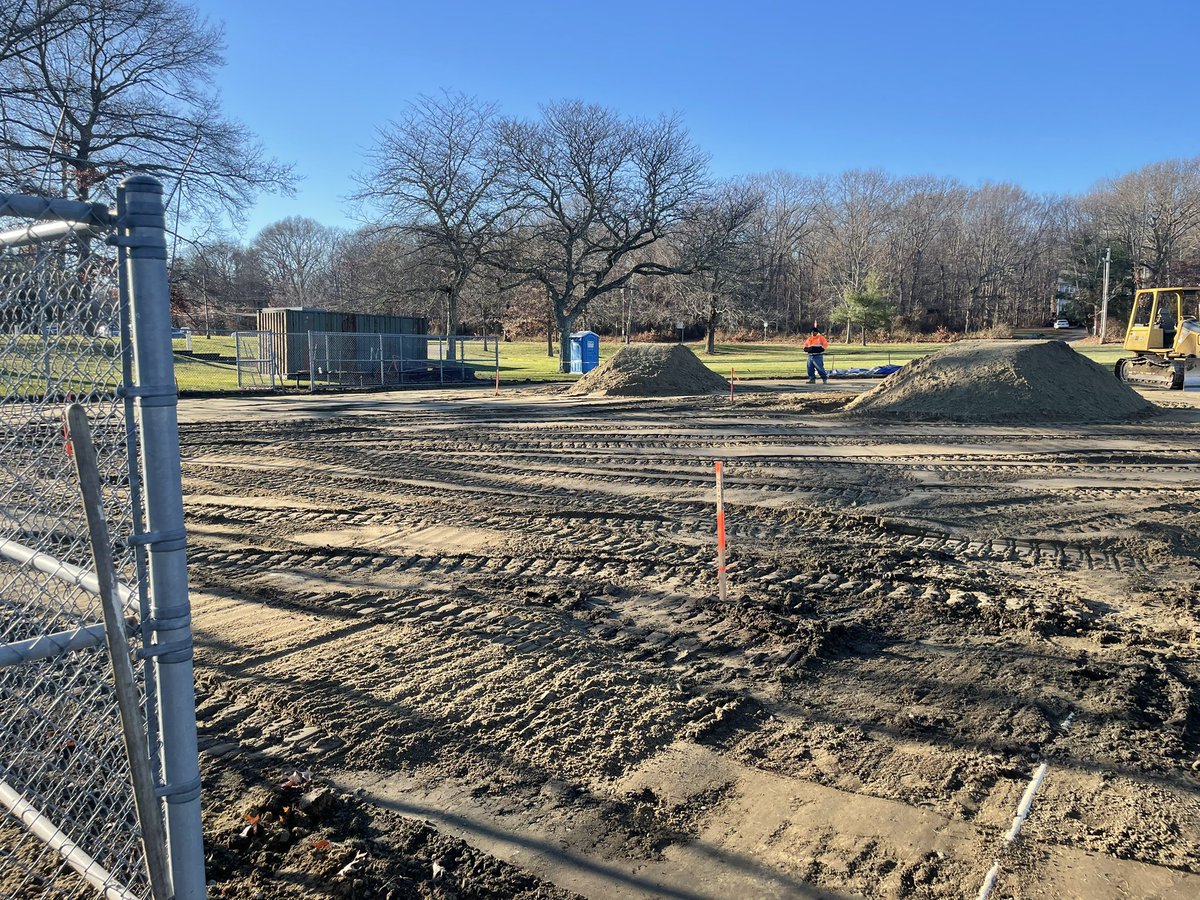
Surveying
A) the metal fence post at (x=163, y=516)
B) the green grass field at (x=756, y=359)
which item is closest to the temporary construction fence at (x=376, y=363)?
the green grass field at (x=756, y=359)

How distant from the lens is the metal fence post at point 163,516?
2.30m

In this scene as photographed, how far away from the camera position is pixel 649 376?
2573 centimetres

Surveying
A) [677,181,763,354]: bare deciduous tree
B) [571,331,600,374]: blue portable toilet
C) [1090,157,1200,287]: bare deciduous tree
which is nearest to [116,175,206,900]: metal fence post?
[571,331,600,374]: blue portable toilet

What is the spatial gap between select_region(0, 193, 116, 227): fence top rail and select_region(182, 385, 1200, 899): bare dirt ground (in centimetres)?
256

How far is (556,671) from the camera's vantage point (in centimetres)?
538

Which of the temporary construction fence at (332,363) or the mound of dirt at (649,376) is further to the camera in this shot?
the temporary construction fence at (332,363)

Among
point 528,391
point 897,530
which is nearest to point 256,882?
point 897,530

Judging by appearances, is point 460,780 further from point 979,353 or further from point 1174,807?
point 979,353

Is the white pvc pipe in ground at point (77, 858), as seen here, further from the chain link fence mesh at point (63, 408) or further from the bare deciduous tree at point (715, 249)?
the bare deciduous tree at point (715, 249)

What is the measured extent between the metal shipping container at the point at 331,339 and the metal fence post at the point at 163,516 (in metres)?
29.3

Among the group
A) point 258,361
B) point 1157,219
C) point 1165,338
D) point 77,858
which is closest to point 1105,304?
point 1157,219

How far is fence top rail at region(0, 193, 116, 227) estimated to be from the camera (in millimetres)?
2221

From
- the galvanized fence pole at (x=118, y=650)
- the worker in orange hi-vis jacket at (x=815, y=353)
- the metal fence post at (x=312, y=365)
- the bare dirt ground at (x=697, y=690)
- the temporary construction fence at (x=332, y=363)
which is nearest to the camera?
the galvanized fence pole at (x=118, y=650)

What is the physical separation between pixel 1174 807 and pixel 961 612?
255 cm
